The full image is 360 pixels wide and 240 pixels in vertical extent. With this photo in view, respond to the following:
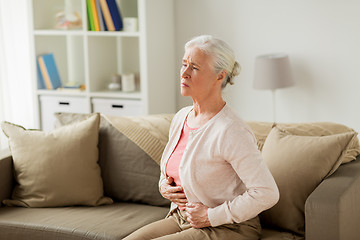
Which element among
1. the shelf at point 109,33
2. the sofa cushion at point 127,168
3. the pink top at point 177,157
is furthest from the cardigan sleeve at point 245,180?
the shelf at point 109,33

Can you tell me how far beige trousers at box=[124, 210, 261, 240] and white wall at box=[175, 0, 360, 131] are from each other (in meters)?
2.13

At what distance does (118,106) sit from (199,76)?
88.4 inches

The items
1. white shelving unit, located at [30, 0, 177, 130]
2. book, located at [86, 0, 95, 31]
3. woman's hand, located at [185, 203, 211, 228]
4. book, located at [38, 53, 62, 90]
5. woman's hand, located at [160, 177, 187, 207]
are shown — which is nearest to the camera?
woman's hand, located at [185, 203, 211, 228]

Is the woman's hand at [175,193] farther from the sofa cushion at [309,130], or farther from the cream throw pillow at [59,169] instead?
the cream throw pillow at [59,169]

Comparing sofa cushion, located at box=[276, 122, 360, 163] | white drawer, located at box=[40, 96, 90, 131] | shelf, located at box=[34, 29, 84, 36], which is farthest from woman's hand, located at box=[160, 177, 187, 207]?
shelf, located at box=[34, 29, 84, 36]

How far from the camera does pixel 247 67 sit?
175 inches

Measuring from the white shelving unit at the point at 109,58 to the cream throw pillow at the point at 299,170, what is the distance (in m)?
1.97

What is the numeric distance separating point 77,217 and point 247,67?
214cm

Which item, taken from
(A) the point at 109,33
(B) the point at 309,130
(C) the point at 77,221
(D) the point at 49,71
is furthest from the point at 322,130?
(D) the point at 49,71

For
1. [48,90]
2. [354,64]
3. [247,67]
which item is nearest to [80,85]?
[48,90]

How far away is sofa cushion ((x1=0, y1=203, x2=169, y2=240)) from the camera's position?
2580 mm

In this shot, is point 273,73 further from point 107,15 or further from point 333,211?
point 333,211

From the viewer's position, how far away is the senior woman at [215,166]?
6.79 ft

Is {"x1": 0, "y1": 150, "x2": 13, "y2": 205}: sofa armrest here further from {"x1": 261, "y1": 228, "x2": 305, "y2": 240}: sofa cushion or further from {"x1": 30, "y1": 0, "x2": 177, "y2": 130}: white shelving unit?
{"x1": 30, "y1": 0, "x2": 177, "y2": 130}: white shelving unit
